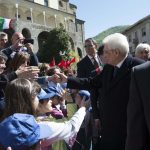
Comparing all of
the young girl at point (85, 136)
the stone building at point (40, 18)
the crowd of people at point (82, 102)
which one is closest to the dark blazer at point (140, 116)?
the crowd of people at point (82, 102)

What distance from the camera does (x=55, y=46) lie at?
4988 cm

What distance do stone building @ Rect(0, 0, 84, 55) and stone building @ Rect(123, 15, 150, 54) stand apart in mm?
10308

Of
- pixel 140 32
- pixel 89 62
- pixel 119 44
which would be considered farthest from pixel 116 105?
pixel 140 32

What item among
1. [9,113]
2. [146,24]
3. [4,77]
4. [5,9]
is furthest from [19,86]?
[146,24]

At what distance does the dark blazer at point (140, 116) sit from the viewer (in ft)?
8.19

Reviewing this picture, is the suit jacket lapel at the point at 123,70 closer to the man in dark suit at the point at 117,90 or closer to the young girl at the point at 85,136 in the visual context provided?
the man in dark suit at the point at 117,90

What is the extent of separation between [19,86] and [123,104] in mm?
1507

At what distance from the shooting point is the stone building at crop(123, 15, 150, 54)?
66.9 m

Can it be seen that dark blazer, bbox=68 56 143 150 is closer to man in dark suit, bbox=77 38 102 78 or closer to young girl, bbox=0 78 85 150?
young girl, bbox=0 78 85 150

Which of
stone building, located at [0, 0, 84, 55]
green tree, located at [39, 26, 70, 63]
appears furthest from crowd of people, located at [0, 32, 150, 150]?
stone building, located at [0, 0, 84, 55]

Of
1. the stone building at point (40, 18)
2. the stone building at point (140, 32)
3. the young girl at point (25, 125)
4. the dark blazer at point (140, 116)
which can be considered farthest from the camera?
the stone building at point (140, 32)

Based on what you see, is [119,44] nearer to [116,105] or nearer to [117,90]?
[117,90]

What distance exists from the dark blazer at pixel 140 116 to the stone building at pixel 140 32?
64708 millimetres

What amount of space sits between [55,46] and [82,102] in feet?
150
